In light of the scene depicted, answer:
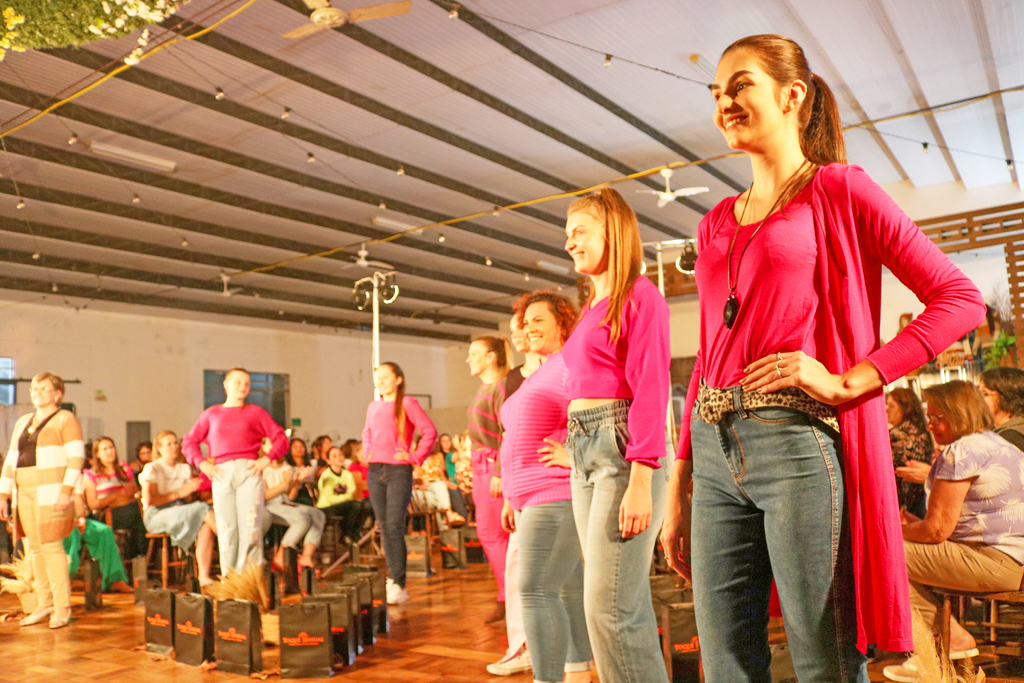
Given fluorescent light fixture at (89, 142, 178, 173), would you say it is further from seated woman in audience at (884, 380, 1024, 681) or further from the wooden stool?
seated woman in audience at (884, 380, 1024, 681)

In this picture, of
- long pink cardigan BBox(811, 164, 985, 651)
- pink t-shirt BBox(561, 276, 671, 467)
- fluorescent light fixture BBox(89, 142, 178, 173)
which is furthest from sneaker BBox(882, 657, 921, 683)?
fluorescent light fixture BBox(89, 142, 178, 173)

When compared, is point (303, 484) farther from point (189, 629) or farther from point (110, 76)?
point (189, 629)

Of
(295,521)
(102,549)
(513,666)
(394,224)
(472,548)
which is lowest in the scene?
(472,548)

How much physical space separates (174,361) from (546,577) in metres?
15.3

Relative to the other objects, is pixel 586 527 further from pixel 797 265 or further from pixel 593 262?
pixel 797 265

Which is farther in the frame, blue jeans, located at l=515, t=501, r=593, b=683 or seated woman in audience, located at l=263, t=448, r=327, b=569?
seated woman in audience, located at l=263, t=448, r=327, b=569

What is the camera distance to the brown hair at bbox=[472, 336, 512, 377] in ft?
13.6

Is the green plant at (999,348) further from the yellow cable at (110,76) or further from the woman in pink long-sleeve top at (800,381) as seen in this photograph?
the woman in pink long-sleeve top at (800,381)

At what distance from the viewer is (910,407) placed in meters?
4.46

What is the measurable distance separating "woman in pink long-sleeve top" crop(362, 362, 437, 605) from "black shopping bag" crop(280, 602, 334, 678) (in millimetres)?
1596

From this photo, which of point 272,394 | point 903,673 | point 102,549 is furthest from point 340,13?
point 272,394

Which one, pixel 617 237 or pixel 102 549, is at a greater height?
pixel 617 237

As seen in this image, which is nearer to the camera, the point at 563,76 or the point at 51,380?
the point at 51,380

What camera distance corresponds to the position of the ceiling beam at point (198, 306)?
38.8ft
